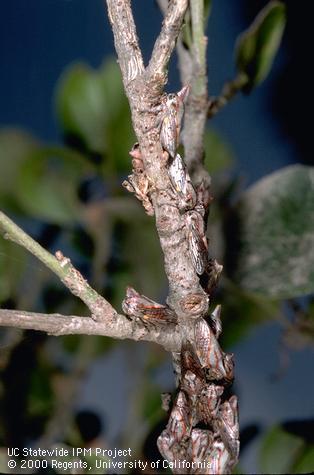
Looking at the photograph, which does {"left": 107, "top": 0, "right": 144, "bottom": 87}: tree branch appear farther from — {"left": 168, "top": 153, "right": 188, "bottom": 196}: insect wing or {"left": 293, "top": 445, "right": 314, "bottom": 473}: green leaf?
{"left": 293, "top": 445, "right": 314, "bottom": 473}: green leaf

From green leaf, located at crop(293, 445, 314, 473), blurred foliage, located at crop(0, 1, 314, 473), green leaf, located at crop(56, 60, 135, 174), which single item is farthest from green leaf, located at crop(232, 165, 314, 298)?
green leaf, located at crop(56, 60, 135, 174)

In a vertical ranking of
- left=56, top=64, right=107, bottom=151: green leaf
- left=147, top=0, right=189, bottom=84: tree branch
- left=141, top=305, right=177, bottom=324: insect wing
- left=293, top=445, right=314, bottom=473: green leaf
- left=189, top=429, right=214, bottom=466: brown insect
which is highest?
left=56, top=64, right=107, bottom=151: green leaf

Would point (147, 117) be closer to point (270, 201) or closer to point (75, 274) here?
point (75, 274)

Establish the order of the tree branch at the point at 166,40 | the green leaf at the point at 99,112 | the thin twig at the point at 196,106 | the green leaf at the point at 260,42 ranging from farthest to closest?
the green leaf at the point at 99,112 → the green leaf at the point at 260,42 → the thin twig at the point at 196,106 → the tree branch at the point at 166,40

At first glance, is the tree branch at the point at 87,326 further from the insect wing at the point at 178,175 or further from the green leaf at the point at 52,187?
the green leaf at the point at 52,187

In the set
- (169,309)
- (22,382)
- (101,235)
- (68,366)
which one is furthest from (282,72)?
(169,309)

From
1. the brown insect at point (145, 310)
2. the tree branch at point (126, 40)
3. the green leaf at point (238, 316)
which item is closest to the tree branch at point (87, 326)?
the brown insect at point (145, 310)
